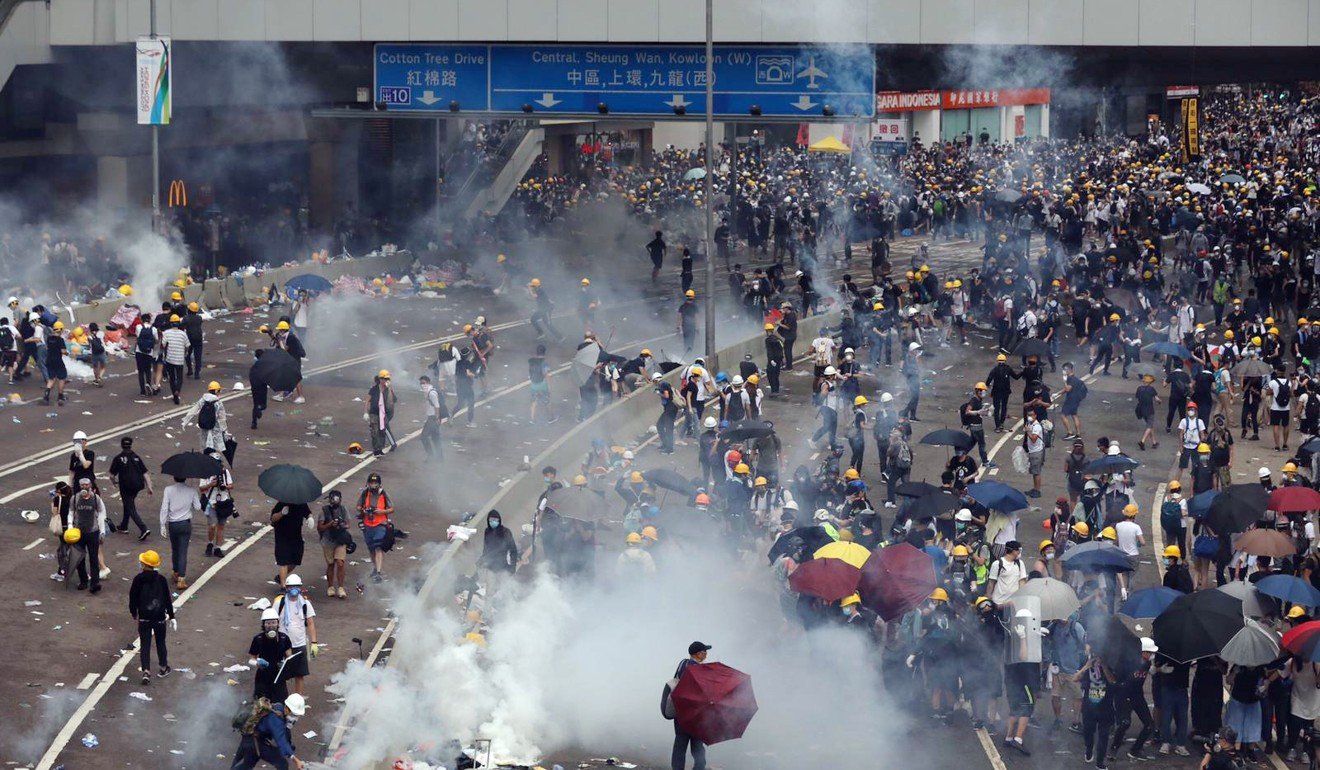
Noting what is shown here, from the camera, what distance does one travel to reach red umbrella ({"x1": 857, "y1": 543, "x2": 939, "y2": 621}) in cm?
1625

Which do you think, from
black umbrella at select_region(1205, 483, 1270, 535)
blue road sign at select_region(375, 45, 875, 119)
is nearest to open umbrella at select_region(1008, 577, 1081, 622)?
black umbrella at select_region(1205, 483, 1270, 535)

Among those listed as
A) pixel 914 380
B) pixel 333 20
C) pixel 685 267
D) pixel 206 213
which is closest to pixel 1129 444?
pixel 914 380

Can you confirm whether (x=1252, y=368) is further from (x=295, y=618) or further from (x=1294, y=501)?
(x=295, y=618)

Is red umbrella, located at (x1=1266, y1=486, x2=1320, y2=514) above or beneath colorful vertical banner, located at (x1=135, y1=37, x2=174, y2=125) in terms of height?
beneath

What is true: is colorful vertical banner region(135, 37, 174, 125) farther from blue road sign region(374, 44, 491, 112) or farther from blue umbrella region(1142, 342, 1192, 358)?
blue umbrella region(1142, 342, 1192, 358)

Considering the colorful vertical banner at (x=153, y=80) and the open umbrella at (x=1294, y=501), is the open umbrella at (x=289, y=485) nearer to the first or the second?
the open umbrella at (x=1294, y=501)

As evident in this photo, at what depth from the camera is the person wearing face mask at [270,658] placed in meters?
14.5

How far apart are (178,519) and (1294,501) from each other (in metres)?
10.9

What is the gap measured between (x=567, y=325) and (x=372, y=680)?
65.7 feet

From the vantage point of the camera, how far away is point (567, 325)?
3531 cm

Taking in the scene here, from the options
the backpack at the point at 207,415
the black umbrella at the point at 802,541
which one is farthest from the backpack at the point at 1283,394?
the backpack at the point at 207,415

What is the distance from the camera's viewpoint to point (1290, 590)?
16391 millimetres

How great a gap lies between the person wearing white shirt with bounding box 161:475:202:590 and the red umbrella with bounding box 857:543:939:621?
628 cm

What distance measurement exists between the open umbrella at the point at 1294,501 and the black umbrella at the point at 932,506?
3.20 metres
